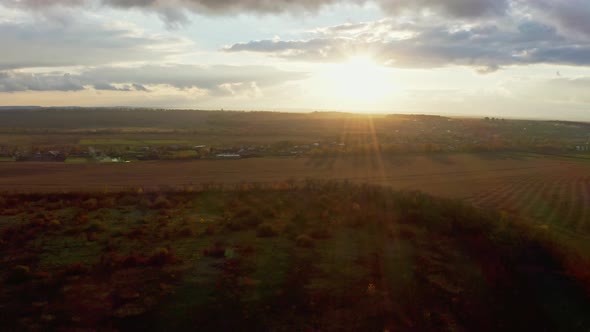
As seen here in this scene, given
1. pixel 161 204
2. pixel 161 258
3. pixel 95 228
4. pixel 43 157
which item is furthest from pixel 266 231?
pixel 43 157

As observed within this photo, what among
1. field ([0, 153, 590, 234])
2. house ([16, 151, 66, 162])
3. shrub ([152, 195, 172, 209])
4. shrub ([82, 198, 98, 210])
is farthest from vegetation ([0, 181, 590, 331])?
house ([16, 151, 66, 162])

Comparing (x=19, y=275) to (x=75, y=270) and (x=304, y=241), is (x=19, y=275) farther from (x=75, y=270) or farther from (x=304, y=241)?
(x=304, y=241)

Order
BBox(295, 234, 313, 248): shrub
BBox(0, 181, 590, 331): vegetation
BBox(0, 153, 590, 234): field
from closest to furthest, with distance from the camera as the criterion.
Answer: BBox(0, 181, 590, 331): vegetation → BBox(295, 234, 313, 248): shrub → BBox(0, 153, 590, 234): field

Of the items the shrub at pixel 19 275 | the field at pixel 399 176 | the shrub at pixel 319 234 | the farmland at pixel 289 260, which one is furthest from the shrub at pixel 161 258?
the field at pixel 399 176

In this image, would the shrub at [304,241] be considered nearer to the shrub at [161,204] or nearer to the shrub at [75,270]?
the shrub at [75,270]

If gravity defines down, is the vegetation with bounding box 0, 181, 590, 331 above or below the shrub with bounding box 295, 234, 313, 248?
below

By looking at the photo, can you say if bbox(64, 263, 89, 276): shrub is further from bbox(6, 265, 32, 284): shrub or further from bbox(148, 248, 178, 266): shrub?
bbox(148, 248, 178, 266): shrub
